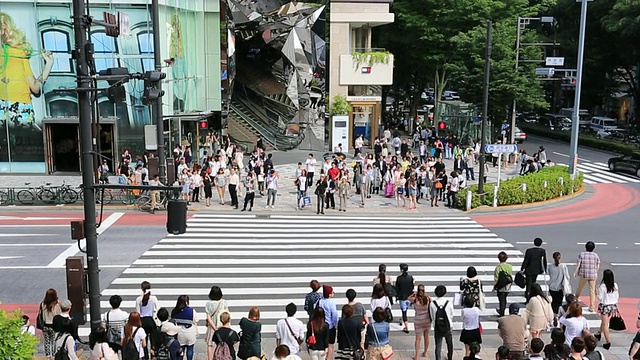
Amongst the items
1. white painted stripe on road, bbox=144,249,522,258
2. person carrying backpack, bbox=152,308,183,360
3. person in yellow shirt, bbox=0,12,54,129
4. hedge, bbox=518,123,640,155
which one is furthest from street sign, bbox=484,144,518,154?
person in yellow shirt, bbox=0,12,54,129

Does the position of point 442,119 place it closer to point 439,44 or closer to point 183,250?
point 439,44

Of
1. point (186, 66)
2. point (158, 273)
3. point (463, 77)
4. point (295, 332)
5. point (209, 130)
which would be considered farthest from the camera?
point (463, 77)

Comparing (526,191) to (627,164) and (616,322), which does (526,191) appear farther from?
(616,322)

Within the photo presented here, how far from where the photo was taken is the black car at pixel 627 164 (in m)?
35.8

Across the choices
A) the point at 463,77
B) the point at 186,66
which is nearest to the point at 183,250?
the point at 186,66

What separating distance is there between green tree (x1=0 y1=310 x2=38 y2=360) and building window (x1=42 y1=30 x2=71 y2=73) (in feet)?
84.5

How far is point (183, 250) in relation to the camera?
19.8 m

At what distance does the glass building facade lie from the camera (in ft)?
104

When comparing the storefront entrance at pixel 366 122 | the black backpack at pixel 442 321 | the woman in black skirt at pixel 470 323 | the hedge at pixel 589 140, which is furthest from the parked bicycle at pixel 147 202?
the hedge at pixel 589 140

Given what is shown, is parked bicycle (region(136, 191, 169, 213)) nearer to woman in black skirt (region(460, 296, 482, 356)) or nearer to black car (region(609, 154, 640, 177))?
woman in black skirt (region(460, 296, 482, 356))

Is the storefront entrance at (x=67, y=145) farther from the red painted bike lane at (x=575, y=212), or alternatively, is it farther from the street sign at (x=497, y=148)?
the red painted bike lane at (x=575, y=212)

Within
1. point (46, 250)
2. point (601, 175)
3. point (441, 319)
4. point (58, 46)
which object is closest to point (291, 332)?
point (441, 319)

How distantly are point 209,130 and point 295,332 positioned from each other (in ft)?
101

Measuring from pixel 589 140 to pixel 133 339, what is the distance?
153ft
